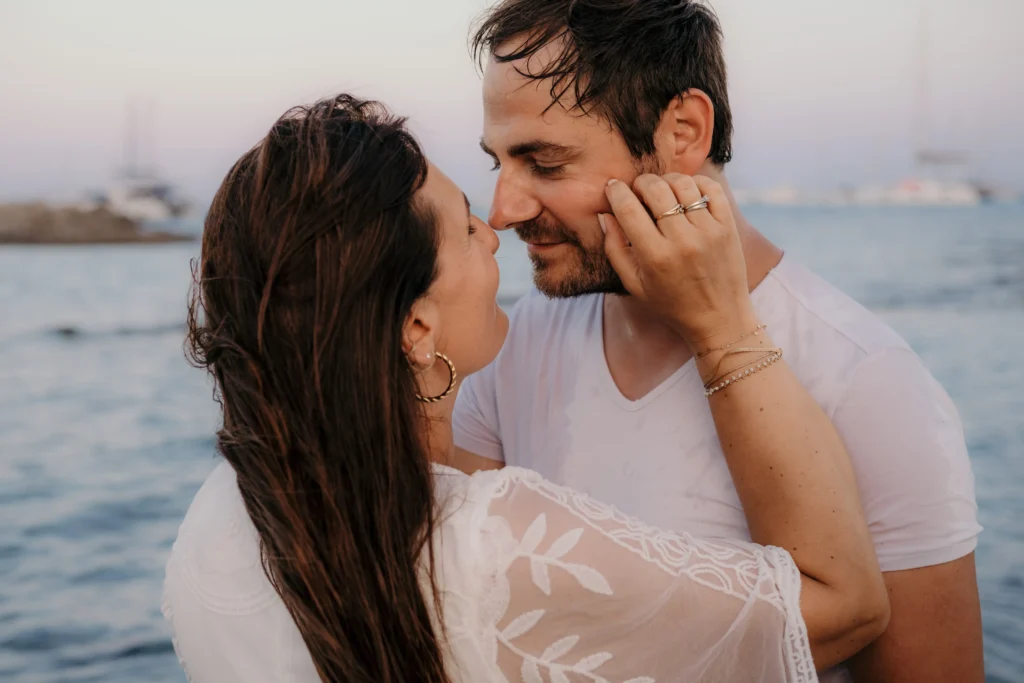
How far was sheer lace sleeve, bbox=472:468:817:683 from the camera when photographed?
1.69m

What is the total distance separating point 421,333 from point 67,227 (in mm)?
28165

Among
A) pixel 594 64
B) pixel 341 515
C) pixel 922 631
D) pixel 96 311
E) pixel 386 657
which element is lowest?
pixel 96 311

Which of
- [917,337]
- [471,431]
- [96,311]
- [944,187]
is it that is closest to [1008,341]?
[917,337]

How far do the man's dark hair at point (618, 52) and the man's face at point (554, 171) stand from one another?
0.12 feet

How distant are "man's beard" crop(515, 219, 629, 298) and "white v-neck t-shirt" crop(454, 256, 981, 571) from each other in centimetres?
14

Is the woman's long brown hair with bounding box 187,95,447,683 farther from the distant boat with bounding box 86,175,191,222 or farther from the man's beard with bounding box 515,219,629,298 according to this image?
the distant boat with bounding box 86,175,191,222

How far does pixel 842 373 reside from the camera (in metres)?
2.26

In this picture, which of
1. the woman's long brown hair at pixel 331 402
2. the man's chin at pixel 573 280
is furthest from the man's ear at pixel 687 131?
the woman's long brown hair at pixel 331 402

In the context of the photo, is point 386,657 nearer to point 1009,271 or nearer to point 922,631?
point 922,631

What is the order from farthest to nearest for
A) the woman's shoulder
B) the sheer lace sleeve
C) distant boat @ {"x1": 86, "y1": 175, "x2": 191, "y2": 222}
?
distant boat @ {"x1": 86, "y1": 175, "x2": 191, "y2": 222} → the woman's shoulder → the sheer lace sleeve

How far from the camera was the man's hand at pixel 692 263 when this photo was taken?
7.11 feet

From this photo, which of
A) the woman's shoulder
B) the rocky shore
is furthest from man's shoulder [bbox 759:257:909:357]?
the rocky shore

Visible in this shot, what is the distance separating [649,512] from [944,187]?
3402cm

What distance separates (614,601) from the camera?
5.61 ft
